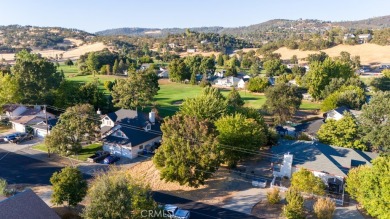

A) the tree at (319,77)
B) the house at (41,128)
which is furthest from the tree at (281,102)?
the house at (41,128)

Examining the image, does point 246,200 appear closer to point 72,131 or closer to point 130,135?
point 130,135

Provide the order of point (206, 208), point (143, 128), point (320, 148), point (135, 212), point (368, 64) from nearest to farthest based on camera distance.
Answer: point (135, 212), point (206, 208), point (320, 148), point (143, 128), point (368, 64)

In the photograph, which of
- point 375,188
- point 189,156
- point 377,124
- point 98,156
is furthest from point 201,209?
point 377,124

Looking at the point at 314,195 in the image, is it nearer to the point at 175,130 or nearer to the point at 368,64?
the point at 175,130

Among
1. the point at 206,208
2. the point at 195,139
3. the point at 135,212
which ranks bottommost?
the point at 206,208

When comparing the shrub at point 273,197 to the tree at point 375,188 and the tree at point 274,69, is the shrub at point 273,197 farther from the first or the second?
the tree at point 274,69

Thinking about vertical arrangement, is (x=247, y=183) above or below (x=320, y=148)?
below

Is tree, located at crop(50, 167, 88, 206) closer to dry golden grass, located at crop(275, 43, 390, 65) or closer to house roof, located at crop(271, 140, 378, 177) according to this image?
house roof, located at crop(271, 140, 378, 177)

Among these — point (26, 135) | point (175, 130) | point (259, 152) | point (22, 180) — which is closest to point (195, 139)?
point (175, 130)
